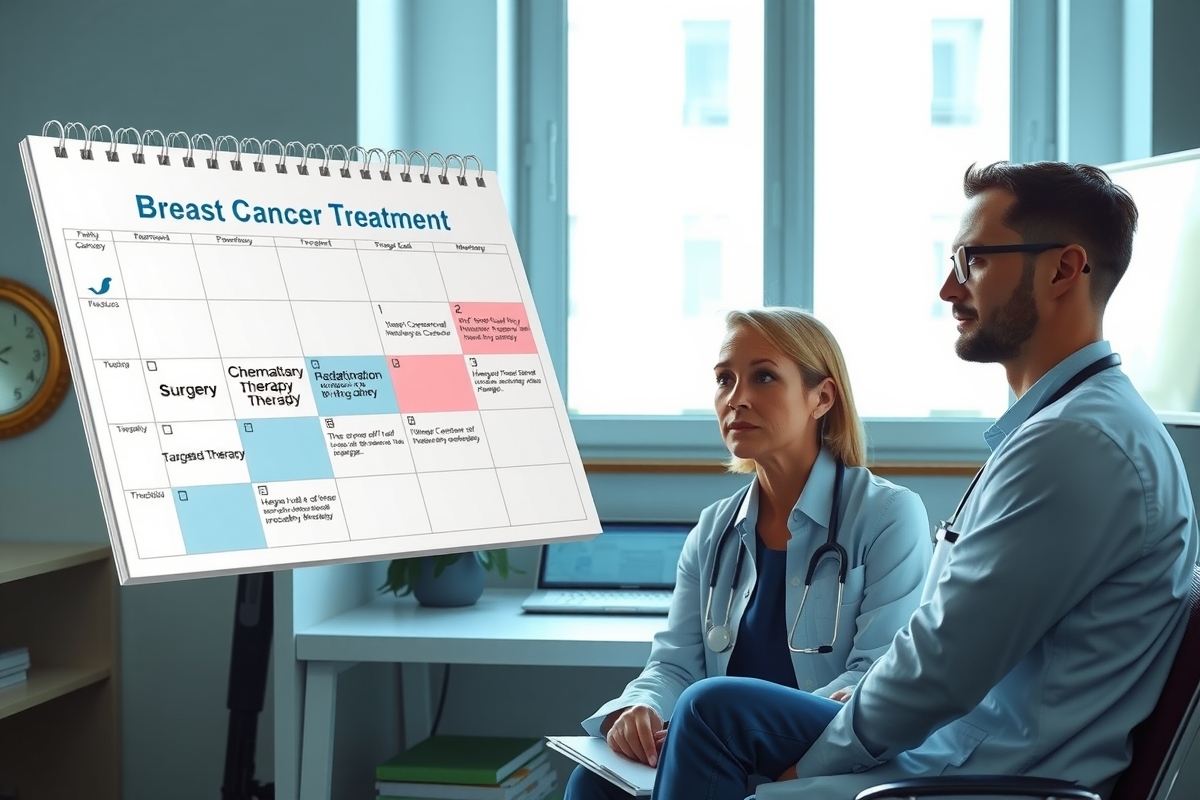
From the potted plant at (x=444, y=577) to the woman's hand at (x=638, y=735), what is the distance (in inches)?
31.6

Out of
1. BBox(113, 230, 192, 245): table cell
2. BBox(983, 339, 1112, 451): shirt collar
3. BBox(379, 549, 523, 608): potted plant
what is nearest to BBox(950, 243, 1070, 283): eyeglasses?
BBox(983, 339, 1112, 451): shirt collar

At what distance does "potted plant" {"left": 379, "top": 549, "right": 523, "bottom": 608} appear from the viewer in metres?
2.56

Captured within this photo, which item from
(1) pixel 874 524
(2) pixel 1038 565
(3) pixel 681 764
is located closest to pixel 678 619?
(1) pixel 874 524

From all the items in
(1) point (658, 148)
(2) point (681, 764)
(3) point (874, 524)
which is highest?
(1) point (658, 148)

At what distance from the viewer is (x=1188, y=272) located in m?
2.22

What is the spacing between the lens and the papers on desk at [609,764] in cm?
166

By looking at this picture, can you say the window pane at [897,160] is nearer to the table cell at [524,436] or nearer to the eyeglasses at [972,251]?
the eyeglasses at [972,251]

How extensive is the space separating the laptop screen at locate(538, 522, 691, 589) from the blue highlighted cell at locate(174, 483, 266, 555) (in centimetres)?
153

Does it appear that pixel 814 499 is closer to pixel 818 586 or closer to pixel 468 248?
pixel 818 586

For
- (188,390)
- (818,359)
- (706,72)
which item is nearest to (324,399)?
(188,390)

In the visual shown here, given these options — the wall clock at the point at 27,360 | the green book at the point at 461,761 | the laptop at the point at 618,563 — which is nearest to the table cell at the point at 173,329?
the green book at the point at 461,761

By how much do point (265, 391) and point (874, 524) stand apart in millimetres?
1141

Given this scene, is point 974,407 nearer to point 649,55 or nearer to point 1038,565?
point 649,55

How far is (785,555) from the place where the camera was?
6.71 feet
